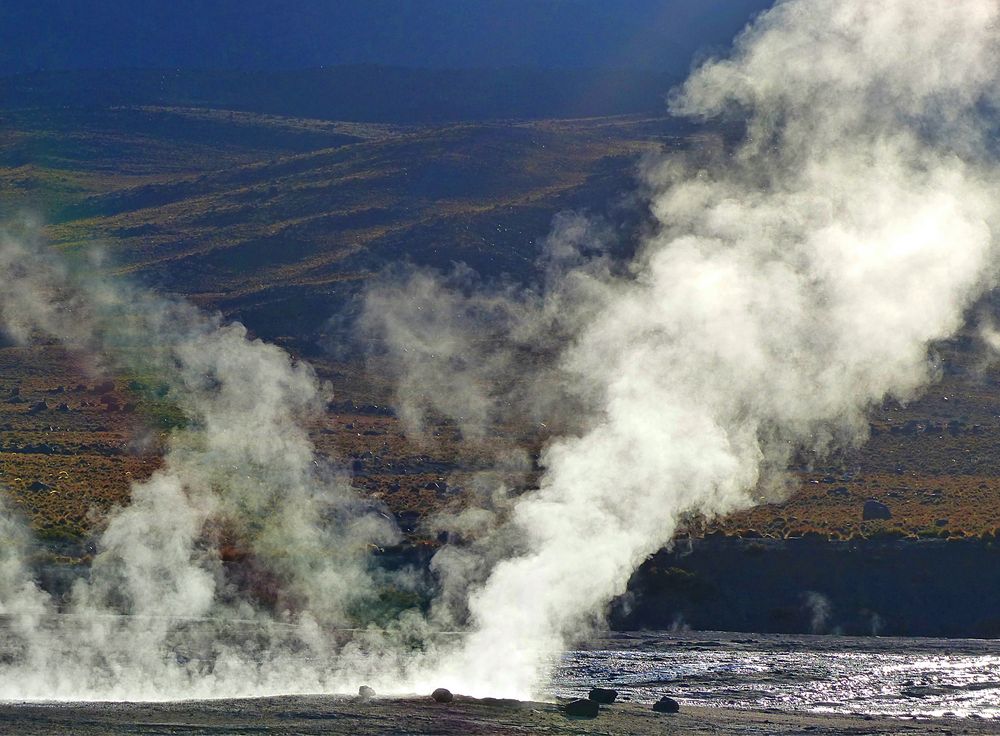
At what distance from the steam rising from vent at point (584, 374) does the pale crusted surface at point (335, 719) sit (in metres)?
Result: 2.93

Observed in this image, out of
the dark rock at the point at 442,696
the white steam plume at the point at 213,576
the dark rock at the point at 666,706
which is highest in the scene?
the white steam plume at the point at 213,576

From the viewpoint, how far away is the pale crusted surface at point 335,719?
64.2 ft

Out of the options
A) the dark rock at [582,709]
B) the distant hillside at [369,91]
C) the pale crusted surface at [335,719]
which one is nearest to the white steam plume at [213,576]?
the pale crusted surface at [335,719]

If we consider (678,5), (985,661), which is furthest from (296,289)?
(678,5)

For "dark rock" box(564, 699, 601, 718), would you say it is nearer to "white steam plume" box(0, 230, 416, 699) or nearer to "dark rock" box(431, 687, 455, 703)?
"dark rock" box(431, 687, 455, 703)

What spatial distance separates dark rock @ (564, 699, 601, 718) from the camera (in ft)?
72.7

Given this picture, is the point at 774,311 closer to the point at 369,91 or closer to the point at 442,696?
the point at 442,696

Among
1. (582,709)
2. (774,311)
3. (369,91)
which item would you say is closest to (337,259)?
(774,311)

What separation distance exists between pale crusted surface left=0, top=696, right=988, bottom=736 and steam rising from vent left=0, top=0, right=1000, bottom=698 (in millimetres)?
2934

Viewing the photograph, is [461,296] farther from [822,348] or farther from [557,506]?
[557,506]

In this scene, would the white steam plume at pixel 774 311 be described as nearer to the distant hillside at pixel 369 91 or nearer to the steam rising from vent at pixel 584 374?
the steam rising from vent at pixel 584 374

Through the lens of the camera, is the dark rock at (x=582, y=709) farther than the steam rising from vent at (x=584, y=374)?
No

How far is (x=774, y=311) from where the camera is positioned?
168ft

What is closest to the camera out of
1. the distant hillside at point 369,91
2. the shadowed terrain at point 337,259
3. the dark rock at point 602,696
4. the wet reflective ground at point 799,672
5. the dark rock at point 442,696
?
the dark rock at point 442,696
